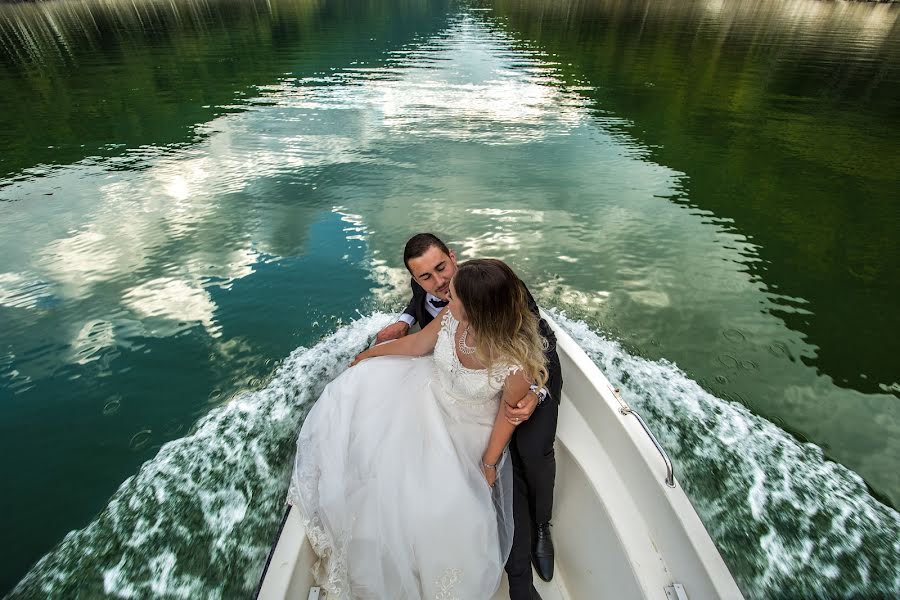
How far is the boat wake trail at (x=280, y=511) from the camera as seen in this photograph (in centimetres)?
306

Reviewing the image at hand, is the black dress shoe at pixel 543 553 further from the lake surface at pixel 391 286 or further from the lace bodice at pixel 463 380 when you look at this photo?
the lake surface at pixel 391 286

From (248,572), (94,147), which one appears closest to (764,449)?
(248,572)

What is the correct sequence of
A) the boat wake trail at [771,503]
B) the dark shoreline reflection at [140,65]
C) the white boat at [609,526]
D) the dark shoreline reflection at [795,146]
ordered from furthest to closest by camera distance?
the dark shoreline reflection at [140,65]
the dark shoreline reflection at [795,146]
the boat wake trail at [771,503]
the white boat at [609,526]

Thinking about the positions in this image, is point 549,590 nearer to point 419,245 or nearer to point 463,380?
point 463,380

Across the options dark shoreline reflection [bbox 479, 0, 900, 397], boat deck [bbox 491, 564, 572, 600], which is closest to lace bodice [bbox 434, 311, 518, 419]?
boat deck [bbox 491, 564, 572, 600]

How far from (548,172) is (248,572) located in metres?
9.98

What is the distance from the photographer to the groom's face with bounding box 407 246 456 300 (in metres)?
2.89

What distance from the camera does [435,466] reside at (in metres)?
2.24

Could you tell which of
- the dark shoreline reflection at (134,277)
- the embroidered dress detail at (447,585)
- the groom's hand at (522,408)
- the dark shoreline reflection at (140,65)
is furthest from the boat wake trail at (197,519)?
the dark shoreline reflection at (140,65)

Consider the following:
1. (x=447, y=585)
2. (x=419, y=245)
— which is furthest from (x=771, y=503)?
(x=419, y=245)

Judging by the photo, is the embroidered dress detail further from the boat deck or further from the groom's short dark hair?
the groom's short dark hair

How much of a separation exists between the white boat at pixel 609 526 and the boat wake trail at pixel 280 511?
5.38 feet

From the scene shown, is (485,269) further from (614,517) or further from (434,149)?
(434,149)

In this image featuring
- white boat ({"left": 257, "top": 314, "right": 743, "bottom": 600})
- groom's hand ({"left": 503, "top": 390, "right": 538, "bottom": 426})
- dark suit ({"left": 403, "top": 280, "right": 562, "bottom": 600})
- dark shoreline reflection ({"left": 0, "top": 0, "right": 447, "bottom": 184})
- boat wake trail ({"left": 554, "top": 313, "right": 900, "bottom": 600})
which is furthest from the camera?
dark shoreline reflection ({"left": 0, "top": 0, "right": 447, "bottom": 184})
